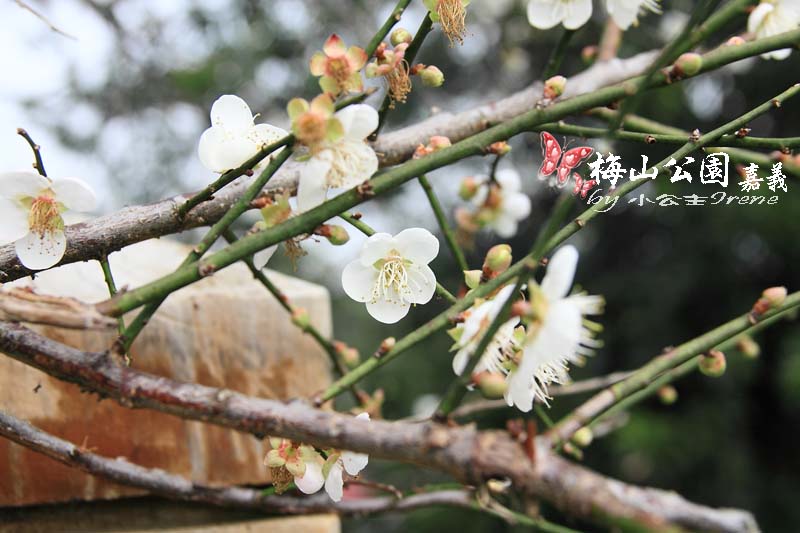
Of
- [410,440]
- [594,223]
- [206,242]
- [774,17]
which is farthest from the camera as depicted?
[594,223]

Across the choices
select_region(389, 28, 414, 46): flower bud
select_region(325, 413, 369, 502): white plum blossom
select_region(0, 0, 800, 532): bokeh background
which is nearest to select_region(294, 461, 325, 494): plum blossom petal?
select_region(325, 413, 369, 502): white plum blossom

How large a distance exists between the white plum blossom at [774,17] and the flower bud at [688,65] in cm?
25

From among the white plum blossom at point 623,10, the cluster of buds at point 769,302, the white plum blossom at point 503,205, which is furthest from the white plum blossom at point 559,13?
the cluster of buds at point 769,302

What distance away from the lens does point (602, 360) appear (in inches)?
97.7

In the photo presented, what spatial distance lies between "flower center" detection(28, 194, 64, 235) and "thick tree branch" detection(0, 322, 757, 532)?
10 cm

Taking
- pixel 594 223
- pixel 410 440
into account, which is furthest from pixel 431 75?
pixel 594 223

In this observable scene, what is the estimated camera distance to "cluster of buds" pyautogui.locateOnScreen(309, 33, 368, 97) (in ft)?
1.69

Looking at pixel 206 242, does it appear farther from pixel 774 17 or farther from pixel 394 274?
pixel 774 17

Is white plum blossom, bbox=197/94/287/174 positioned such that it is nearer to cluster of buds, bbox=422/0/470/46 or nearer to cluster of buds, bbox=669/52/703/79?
cluster of buds, bbox=422/0/470/46

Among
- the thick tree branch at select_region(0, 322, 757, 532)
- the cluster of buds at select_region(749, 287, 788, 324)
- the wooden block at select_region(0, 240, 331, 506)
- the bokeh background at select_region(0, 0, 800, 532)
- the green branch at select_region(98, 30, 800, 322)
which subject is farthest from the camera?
the bokeh background at select_region(0, 0, 800, 532)

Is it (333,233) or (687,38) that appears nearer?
(687,38)

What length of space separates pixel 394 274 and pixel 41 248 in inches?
9.9

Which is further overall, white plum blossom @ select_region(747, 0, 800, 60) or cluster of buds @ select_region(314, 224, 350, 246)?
white plum blossom @ select_region(747, 0, 800, 60)

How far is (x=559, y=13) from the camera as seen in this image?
587 mm
